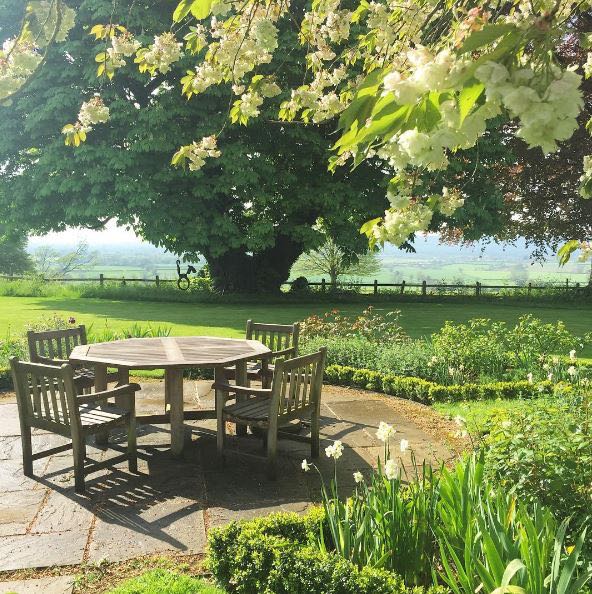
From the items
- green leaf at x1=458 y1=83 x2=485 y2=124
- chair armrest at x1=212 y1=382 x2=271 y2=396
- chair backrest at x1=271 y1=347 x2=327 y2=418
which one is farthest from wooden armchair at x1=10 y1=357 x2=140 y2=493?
green leaf at x1=458 y1=83 x2=485 y2=124

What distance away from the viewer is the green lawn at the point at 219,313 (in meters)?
15.4

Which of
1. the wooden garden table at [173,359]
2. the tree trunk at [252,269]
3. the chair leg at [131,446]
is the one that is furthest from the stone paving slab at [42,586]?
the tree trunk at [252,269]

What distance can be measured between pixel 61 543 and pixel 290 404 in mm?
2091

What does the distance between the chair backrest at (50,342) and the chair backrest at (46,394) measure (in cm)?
147

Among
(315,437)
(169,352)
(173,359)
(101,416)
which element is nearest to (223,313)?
(169,352)

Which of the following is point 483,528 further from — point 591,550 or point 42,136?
point 42,136

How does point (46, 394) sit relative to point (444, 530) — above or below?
above

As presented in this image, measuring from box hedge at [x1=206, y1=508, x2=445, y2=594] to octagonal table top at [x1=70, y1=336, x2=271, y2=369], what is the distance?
7.23 ft

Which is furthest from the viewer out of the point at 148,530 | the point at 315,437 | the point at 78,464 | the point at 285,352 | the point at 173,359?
→ the point at 285,352

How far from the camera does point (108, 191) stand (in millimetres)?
19453

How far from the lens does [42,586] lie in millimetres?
3271

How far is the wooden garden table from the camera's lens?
18.0ft

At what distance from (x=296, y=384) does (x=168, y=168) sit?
48.7 feet

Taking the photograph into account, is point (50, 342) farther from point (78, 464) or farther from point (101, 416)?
point (78, 464)
